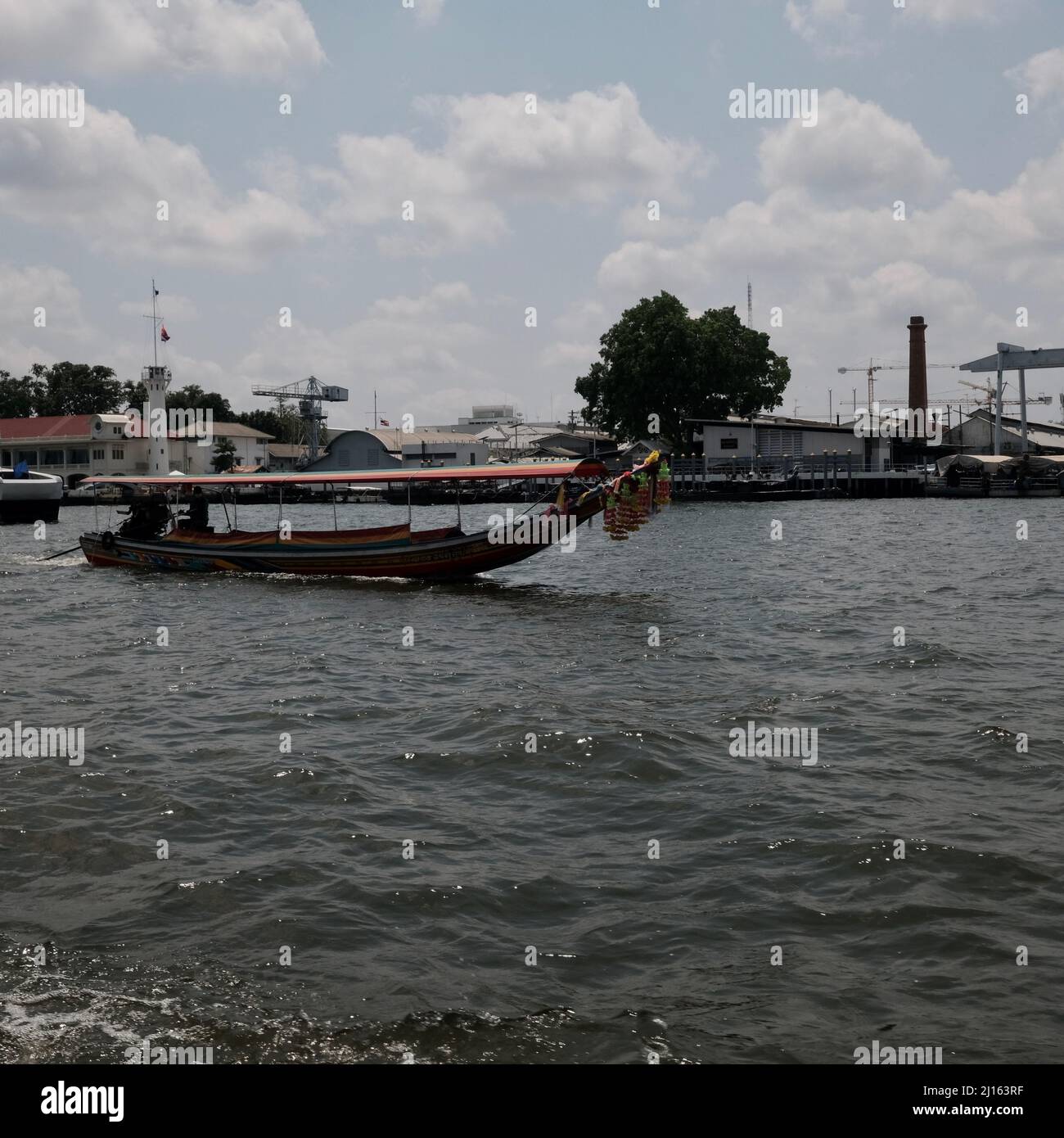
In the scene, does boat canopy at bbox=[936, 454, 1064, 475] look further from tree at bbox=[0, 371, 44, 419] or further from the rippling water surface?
tree at bbox=[0, 371, 44, 419]

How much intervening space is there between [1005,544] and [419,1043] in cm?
3375

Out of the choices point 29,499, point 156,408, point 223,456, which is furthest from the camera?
point 223,456

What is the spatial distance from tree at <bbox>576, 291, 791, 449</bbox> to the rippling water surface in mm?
63958

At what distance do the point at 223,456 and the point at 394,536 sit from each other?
78831 millimetres

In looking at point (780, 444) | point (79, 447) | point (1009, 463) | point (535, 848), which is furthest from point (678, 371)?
point (535, 848)

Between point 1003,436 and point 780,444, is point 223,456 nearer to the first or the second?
point 780,444

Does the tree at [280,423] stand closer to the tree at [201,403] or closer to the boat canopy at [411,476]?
the tree at [201,403]

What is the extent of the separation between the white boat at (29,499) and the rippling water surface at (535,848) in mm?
38180

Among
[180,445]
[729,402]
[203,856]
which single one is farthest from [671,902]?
[180,445]

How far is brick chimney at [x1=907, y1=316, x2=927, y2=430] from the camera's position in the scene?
9200 centimetres

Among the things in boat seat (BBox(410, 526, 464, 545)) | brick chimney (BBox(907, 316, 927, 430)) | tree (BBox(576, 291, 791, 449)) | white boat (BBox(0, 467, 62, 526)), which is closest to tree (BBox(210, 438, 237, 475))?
tree (BBox(576, 291, 791, 449))

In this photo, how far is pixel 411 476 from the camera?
25422 millimetres

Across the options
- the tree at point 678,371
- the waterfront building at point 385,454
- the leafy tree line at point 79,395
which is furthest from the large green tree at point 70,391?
the tree at point 678,371
